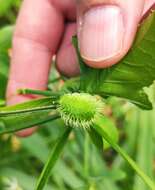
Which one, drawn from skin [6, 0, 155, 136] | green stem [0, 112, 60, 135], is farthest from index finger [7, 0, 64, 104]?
green stem [0, 112, 60, 135]

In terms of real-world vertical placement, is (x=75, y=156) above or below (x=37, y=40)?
below

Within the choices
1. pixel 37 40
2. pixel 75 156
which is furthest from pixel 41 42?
pixel 75 156

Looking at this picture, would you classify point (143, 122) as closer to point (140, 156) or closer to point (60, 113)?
point (140, 156)

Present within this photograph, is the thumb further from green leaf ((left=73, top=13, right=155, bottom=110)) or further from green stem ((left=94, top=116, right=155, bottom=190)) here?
green stem ((left=94, top=116, right=155, bottom=190))

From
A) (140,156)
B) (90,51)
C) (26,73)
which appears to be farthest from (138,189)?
(90,51)

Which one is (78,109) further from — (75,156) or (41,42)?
(75,156)
